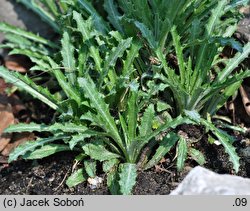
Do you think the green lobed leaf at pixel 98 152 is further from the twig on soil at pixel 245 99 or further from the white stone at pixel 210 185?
the twig on soil at pixel 245 99

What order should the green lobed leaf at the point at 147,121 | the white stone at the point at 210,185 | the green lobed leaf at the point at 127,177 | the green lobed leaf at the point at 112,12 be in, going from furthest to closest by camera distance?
the green lobed leaf at the point at 112,12, the green lobed leaf at the point at 147,121, the green lobed leaf at the point at 127,177, the white stone at the point at 210,185

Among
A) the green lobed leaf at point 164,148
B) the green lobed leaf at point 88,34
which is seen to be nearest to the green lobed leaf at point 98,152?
the green lobed leaf at point 164,148

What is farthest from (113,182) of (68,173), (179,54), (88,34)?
(88,34)

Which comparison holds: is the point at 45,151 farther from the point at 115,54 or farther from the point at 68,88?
the point at 115,54

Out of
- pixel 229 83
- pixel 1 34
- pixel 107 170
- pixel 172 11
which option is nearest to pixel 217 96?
pixel 229 83

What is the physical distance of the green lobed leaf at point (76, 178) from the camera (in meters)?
3.47

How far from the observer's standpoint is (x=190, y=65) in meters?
3.62

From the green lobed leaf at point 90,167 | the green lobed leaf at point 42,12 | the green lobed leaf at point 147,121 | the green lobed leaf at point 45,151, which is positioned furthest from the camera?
the green lobed leaf at point 42,12

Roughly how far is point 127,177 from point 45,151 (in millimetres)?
650

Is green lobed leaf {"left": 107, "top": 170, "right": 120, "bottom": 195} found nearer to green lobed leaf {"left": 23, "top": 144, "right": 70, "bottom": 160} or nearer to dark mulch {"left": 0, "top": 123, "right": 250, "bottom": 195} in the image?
dark mulch {"left": 0, "top": 123, "right": 250, "bottom": 195}

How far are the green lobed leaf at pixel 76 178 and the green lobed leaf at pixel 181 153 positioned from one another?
0.61m

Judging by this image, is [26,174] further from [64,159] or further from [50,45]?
[50,45]

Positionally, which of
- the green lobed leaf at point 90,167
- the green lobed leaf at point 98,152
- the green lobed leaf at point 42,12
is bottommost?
the green lobed leaf at point 90,167

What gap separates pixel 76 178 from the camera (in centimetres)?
349
